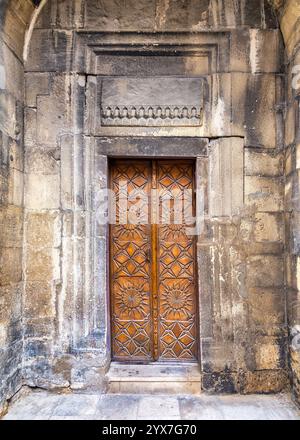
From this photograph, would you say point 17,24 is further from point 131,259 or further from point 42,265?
point 131,259

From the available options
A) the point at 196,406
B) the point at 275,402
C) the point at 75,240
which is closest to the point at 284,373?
the point at 275,402

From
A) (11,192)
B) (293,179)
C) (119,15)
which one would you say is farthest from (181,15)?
(11,192)

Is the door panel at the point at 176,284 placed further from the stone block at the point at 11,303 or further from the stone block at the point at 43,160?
the stone block at the point at 11,303

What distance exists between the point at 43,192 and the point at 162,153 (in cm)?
118

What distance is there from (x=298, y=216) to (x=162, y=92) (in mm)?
1681

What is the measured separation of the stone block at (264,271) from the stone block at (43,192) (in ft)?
6.26

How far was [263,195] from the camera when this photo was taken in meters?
3.32

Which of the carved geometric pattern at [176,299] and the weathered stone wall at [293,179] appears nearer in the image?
the weathered stone wall at [293,179]

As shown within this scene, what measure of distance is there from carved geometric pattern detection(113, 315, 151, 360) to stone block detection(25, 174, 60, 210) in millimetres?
1316

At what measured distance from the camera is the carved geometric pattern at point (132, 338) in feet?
11.4

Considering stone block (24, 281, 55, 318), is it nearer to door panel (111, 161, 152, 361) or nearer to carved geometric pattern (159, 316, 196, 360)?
door panel (111, 161, 152, 361)

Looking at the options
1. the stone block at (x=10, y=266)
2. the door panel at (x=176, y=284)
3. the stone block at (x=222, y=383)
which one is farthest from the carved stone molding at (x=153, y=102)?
the stone block at (x=222, y=383)

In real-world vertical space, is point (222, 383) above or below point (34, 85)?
below

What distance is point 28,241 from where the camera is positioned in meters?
3.33
